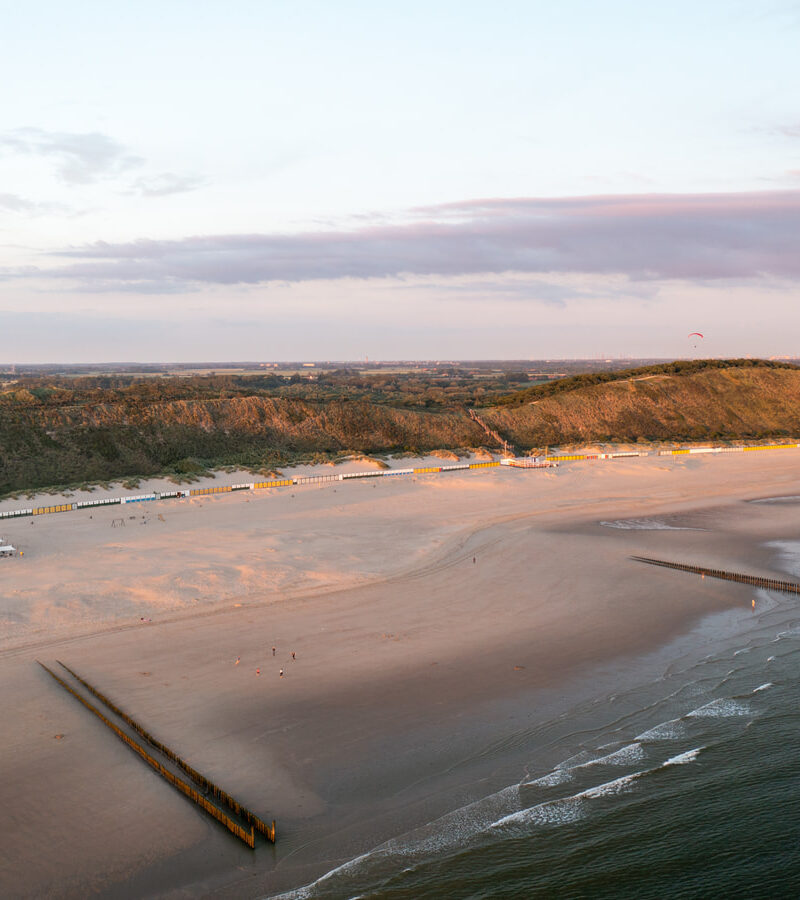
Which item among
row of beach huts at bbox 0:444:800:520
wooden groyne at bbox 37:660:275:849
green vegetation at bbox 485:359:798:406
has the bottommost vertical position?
wooden groyne at bbox 37:660:275:849

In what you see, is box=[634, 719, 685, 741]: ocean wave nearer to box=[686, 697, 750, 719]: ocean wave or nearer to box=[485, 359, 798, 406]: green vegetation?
box=[686, 697, 750, 719]: ocean wave

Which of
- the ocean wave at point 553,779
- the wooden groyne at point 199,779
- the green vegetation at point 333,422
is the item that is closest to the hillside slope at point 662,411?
the green vegetation at point 333,422

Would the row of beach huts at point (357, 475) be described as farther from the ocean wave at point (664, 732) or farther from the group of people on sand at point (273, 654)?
the ocean wave at point (664, 732)

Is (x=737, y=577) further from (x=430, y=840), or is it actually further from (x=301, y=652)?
(x=430, y=840)

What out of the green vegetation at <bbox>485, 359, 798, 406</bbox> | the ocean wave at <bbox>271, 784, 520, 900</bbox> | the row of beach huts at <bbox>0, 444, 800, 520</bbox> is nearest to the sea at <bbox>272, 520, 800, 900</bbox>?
the ocean wave at <bbox>271, 784, 520, 900</bbox>

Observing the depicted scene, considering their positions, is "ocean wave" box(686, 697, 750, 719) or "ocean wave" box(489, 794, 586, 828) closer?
"ocean wave" box(489, 794, 586, 828)
